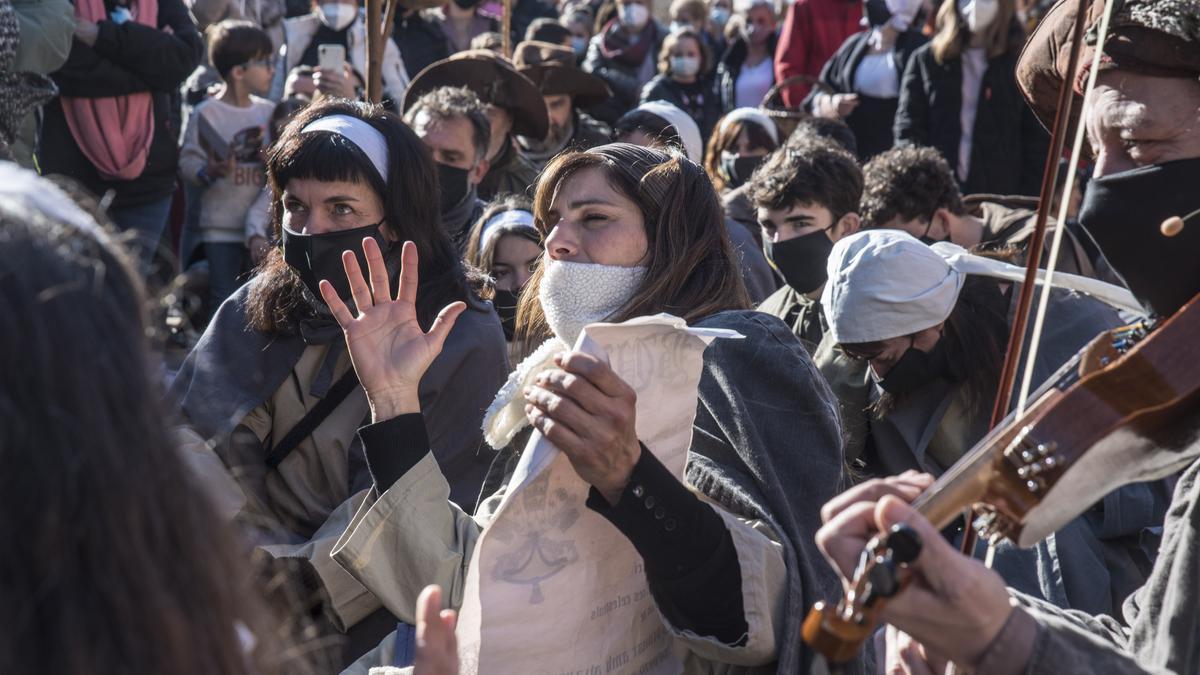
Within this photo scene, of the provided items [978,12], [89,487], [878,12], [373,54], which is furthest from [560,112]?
[89,487]

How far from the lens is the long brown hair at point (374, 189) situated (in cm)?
386

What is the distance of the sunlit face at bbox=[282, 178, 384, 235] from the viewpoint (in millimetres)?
3855

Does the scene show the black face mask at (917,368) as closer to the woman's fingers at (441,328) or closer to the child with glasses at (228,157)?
the woman's fingers at (441,328)

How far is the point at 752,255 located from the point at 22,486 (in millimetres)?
5012

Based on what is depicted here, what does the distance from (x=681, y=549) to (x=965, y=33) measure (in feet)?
21.4

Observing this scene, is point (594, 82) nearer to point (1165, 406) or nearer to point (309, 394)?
point (309, 394)

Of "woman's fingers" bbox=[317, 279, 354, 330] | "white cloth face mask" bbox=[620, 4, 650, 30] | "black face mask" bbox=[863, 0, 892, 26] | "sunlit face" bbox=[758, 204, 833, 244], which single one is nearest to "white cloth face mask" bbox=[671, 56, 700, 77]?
"white cloth face mask" bbox=[620, 4, 650, 30]

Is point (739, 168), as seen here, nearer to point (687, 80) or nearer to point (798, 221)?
point (798, 221)

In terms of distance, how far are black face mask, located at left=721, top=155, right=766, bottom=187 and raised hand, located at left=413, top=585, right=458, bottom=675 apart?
6.16 metres

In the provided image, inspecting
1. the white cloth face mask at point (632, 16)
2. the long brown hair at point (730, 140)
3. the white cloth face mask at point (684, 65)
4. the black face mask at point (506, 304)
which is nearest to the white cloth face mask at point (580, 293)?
the black face mask at point (506, 304)

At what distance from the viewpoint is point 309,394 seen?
371 cm

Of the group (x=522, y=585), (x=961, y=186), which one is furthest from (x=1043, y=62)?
(x=961, y=186)

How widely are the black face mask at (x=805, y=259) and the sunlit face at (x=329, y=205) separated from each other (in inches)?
77.2

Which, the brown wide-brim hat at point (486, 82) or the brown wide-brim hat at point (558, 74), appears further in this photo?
the brown wide-brim hat at point (558, 74)
